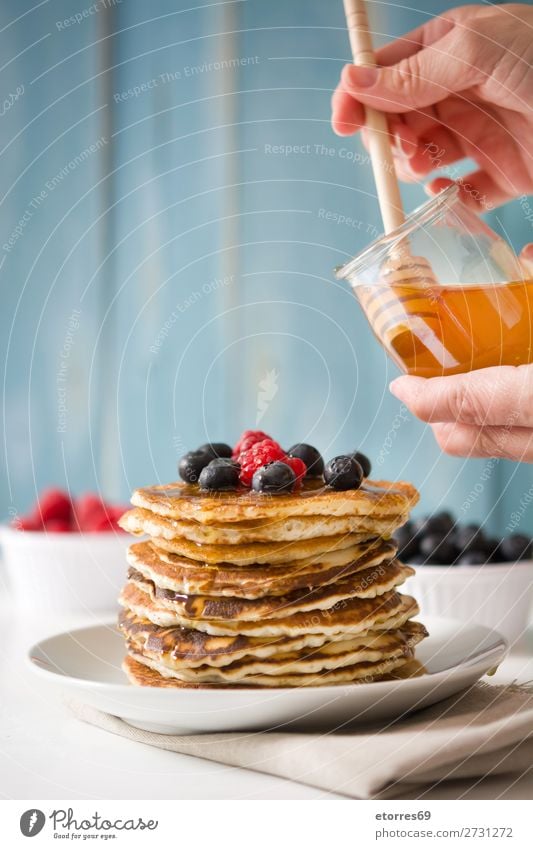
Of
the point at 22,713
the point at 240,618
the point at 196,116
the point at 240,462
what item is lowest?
the point at 22,713

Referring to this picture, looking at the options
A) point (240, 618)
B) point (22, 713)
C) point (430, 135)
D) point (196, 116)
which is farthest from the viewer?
point (196, 116)

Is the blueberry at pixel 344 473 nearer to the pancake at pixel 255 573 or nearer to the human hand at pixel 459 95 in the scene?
the pancake at pixel 255 573

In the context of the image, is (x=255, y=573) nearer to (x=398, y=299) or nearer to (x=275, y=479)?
(x=275, y=479)

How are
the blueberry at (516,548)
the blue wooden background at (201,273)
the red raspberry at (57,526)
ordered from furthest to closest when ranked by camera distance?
1. the blue wooden background at (201,273)
2. the red raspberry at (57,526)
3. the blueberry at (516,548)

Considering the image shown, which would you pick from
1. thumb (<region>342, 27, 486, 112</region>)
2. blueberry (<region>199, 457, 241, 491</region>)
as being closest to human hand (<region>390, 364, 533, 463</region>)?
blueberry (<region>199, 457, 241, 491</region>)

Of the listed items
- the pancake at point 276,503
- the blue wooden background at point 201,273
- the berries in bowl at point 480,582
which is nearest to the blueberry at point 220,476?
the pancake at point 276,503

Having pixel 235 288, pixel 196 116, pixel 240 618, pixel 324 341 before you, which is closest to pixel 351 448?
pixel 324 341

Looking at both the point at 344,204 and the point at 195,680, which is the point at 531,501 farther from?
the point at 195,680

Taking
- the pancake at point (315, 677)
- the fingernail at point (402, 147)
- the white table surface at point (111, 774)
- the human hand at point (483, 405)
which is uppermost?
the fingernail at point (402, 147)
